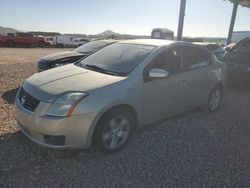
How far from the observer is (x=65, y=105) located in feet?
11.3

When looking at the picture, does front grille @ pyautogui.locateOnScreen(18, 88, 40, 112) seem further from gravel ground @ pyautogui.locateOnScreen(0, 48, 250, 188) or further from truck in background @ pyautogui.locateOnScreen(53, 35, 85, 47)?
truck in background @ pyautogui.locateOnScreen(53, 35, 85, 47)

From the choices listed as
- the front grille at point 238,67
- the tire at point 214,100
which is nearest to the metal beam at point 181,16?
the front grille at point 238,67

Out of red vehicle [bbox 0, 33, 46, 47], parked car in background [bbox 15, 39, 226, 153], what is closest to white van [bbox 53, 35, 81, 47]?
red vehicle [bbox 0, 33, 46, 47]

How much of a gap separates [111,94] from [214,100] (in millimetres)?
3352

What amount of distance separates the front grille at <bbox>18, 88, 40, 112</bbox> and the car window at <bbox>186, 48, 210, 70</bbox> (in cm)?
289

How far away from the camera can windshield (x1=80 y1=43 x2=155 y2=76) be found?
432 cm

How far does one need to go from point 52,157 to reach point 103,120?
0.89m

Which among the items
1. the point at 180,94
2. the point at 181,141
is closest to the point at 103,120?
the point at 181,141

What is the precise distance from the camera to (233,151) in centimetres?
434

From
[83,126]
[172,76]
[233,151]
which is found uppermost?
[172,76]

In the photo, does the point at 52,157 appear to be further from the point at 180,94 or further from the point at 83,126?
the point at 180,94

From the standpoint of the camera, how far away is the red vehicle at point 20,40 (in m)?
31.2

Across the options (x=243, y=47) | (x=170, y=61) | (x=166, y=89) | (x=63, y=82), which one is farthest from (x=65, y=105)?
(x=243, y=47)

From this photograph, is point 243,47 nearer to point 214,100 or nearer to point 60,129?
point 214,100
